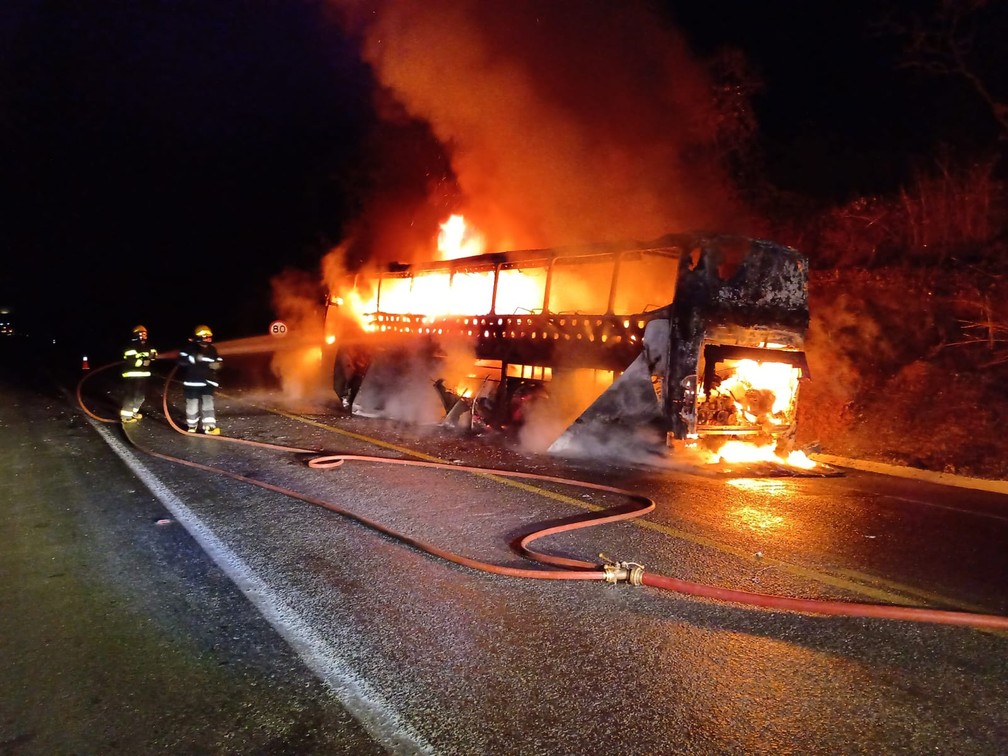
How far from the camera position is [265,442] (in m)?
8.44

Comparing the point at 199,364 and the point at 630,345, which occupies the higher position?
the point at 630,345

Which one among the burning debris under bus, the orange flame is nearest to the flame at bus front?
the burning debris under bus

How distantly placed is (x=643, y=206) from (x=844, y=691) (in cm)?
1492

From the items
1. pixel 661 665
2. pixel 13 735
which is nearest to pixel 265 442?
pixel 13 735

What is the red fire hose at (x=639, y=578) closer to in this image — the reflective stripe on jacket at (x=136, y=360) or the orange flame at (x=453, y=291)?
the orange flame at (x=453, y=291)

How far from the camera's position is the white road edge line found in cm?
242

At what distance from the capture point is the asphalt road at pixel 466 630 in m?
2.48

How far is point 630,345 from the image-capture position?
8.07m

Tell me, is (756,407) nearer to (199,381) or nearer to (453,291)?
(453,291)

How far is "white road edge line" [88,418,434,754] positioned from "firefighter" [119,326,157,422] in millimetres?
5759

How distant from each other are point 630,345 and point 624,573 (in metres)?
4.55

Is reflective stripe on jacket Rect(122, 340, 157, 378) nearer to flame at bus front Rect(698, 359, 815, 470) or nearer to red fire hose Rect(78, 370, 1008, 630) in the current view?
red fire hose Rect(78, 370, 1008, 630)

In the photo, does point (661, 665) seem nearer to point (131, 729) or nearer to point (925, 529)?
point (131, 729)

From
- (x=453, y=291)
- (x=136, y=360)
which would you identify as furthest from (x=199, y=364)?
(x=453, y=291)
